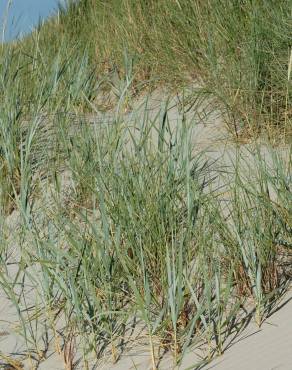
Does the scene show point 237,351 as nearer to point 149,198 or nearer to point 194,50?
point 149,198

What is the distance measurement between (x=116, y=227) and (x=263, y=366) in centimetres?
82

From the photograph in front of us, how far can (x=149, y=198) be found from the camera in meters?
2.54

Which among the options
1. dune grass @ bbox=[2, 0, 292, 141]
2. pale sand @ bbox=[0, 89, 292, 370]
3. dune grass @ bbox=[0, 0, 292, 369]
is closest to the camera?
pale sand @ bbox=[0, 89, 292, 370]

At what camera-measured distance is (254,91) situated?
3656 mm

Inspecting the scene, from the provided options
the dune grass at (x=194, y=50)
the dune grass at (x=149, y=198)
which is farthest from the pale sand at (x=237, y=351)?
the dune grass at (x=194, y=50)

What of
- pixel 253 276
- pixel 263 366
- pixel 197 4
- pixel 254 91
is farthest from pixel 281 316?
Answer: pixel 197 4

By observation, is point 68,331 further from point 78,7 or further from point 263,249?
point 78,7

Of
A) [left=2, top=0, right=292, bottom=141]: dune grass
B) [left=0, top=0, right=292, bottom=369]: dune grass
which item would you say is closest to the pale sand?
[left=0, top=0, right=292, bottom=369]: dune grass

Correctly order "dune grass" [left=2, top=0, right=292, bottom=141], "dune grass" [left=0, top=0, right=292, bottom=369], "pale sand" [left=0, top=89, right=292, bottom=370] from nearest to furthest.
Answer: "pale sand" [left=0, top=89, right=292, bottom=370] < "dune grass" [left=0, top=0, right=292, bottom=369] < "dune grass" [left=2, top=0, right=292, bottom=141]

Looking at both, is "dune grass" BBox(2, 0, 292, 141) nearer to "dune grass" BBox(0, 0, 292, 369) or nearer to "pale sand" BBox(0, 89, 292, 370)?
"dune grass" BBox(0, 0, 292, 369)

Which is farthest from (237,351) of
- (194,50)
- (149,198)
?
(194,50)

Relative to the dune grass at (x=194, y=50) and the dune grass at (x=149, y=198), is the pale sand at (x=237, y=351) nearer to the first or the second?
the dune grass at (x=149, y=198)

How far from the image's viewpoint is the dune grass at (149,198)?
2270mm

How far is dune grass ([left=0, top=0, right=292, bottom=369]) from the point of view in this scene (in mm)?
2270
